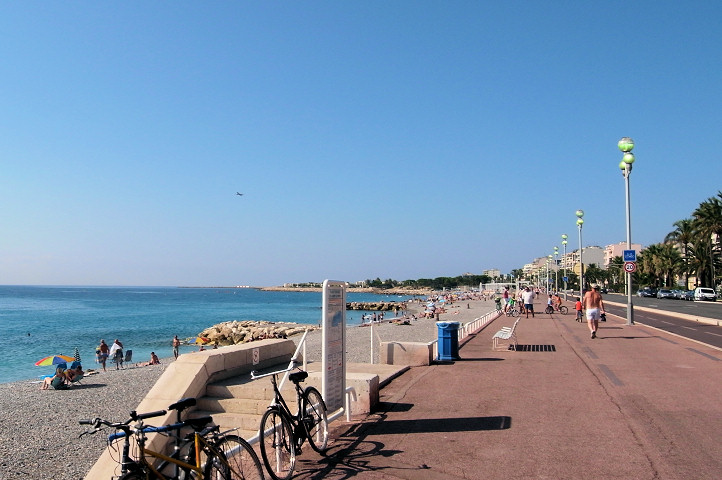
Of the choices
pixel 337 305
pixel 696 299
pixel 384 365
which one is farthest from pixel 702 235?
pixel 337 305

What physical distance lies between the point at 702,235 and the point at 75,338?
70045mm

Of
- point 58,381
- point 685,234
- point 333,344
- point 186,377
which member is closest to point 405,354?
point 186,377

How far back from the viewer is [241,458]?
4.83 meters

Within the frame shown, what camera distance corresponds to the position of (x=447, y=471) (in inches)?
220

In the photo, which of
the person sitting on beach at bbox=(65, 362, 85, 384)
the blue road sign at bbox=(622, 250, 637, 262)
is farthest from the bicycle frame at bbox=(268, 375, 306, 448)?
the blue road sign at bbox=(622, 250, 637, 262)

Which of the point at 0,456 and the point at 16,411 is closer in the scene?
the point at 0,456

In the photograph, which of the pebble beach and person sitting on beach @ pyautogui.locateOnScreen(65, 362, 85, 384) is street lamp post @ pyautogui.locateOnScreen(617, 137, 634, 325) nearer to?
the pebble beach

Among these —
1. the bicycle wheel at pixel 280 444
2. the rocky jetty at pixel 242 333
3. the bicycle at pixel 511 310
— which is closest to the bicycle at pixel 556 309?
the bicycle at pixel 511 310

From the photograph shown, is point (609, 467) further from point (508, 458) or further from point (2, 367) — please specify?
point (2, 367)

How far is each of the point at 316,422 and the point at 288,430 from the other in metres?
0.66

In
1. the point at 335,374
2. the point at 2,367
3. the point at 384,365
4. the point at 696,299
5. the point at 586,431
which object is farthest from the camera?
the point at 696,299

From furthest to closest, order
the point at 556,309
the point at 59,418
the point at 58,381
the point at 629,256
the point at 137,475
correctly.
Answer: the point at 556,309
the point at 629,256
the point at 58,381
the point at 59,418
the point at 137,475

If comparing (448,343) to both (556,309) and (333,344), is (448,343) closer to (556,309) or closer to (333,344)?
(333,344)

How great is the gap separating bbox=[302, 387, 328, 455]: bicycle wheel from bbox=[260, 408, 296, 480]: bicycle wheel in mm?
391
